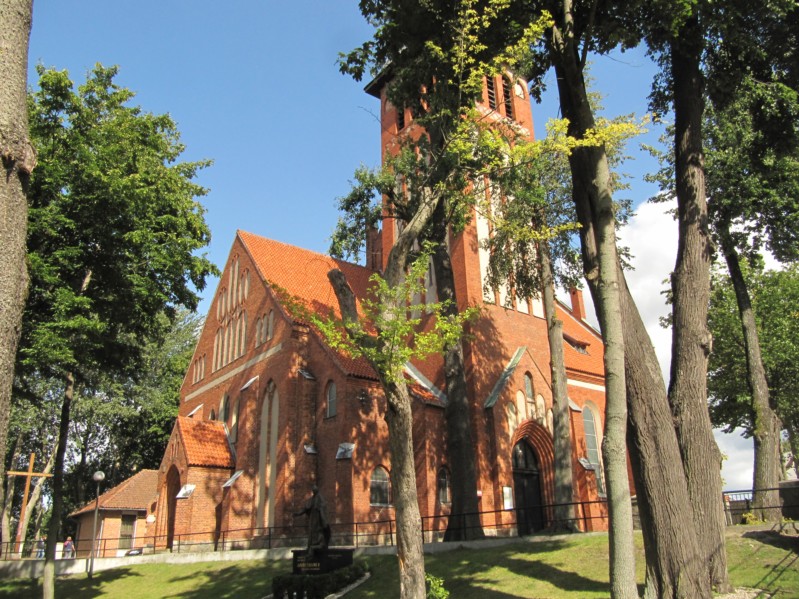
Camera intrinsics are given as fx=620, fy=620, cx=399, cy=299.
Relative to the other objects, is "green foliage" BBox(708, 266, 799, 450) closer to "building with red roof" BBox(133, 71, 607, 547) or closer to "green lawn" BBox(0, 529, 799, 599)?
"building with red roof" BBox(133, 71, 607, 547)

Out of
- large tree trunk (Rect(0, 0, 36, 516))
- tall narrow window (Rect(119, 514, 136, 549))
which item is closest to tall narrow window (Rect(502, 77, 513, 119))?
large tree trunk (Rect(0, 0, 36, 516))

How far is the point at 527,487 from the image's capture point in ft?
74.5

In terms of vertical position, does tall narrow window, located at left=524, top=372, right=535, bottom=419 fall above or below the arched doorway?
above

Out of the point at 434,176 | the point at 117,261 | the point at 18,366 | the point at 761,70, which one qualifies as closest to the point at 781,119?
the point at 761,70

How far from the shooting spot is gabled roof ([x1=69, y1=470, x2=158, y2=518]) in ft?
104

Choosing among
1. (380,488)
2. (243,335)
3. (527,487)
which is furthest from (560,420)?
(243,335)

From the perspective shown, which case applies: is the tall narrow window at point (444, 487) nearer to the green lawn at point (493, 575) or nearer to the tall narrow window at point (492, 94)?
the green lawn at point (493, 575)

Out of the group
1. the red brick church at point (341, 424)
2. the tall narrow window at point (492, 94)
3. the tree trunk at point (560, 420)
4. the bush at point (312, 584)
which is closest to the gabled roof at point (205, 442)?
the red brick church at point (341, 424)

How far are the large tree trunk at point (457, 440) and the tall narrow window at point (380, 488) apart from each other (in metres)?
2.69

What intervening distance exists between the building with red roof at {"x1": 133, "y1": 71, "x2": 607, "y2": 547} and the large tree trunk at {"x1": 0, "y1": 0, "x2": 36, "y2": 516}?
612 inches

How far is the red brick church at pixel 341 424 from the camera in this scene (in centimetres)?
2056

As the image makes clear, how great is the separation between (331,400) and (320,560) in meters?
7.81

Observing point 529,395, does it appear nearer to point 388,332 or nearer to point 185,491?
point 185,491

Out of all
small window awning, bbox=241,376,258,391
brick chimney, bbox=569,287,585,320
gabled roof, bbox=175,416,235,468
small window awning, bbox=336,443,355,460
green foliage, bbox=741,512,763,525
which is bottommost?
green foliage, bbox=741,512,763,525
